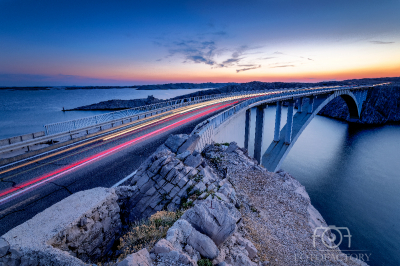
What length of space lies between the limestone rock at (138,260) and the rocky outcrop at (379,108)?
297 ft

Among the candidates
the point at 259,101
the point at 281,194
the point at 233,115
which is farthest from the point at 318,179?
the point at 281,194

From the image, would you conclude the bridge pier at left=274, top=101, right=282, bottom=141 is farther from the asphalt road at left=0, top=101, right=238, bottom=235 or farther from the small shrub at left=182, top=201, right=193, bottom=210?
the small shrub at left=182, top=201, right=193, bottom=210

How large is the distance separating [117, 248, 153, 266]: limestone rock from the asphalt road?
472 cm

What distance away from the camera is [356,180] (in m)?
29.3

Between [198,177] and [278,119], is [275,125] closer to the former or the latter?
[278,119]

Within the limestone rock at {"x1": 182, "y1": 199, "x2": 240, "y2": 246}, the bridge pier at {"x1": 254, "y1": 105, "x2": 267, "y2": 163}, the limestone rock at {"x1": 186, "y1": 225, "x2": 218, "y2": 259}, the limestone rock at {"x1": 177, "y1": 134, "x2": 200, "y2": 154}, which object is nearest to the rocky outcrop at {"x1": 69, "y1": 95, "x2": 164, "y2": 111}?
the bridge pier at {"x1": 254, "y1": 105, "x2": 267, "y2": 163}

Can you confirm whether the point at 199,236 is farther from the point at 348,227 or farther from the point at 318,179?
the point at 318,179

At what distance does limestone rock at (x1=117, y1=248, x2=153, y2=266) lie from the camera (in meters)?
3.53

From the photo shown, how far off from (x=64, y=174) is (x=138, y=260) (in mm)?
7346

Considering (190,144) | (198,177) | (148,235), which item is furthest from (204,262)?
(190,144)

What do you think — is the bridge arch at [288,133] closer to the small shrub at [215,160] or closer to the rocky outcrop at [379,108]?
the small shrub at [215,160]

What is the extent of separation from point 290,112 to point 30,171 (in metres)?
35.2

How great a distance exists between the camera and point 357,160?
38250 millimetres

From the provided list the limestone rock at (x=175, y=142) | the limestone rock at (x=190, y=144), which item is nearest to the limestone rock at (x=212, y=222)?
the limestone rock at (x=190, y=144)
